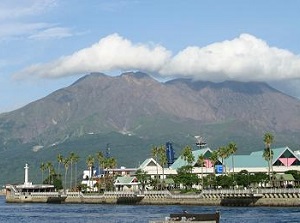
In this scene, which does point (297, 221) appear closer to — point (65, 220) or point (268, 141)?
point (65, 220)

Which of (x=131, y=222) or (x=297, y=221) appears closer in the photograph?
(x=297, y=221)

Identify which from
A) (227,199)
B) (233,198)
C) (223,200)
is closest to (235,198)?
(233,198)

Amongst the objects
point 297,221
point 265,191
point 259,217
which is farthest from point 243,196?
point 297,221

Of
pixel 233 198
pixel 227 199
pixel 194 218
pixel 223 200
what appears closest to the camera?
pixel 194 218

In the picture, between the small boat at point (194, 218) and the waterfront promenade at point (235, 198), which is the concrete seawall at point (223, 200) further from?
the small boat at point (194, 218)

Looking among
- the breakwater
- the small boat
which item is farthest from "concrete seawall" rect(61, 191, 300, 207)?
the small boat

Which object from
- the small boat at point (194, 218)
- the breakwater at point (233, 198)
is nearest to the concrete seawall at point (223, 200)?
the breakwater at point (233, 198)

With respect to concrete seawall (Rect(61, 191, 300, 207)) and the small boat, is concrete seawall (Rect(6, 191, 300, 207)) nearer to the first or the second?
concrete seawall (Rect(61, 191, 300, 207))

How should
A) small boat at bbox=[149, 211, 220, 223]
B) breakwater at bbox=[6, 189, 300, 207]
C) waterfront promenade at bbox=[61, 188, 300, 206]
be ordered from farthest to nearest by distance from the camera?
breakwater at bbox=[6, 189, 300, 207] < waterfront promenade at bbox=[61, 188, 300, 206] < small boat at bbox=[149, 211, 220, 223]

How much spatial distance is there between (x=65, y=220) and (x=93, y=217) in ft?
27.0

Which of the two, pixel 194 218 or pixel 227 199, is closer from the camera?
pixel 194 218

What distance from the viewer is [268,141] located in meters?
190

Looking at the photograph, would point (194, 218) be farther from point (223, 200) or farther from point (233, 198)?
point (223, 200)

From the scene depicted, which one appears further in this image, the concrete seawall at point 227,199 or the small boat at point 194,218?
the concrete seawall at point 227,199
